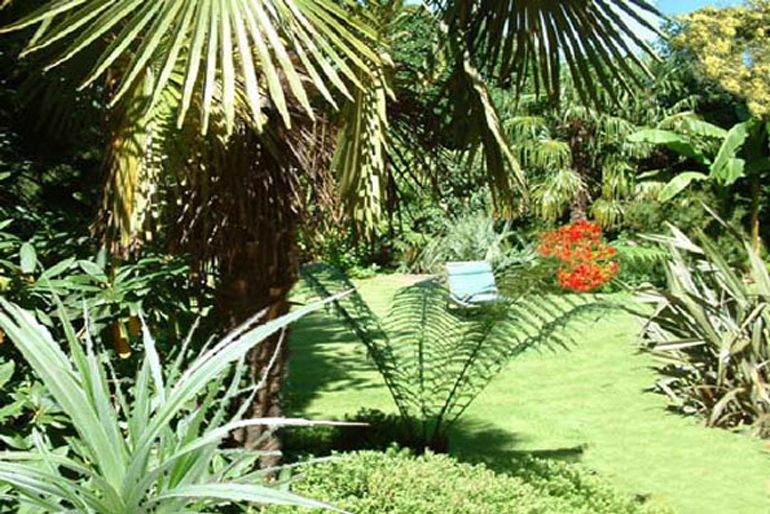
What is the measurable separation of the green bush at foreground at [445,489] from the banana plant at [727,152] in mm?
12275

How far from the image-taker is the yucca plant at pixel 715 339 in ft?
23.0

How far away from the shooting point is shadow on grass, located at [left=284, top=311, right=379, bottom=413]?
29.4ft

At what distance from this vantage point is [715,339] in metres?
7.23

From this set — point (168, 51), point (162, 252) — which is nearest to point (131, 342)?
point (162, 252)

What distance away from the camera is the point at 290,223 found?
17.7 ft

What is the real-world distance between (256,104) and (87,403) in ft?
3.75

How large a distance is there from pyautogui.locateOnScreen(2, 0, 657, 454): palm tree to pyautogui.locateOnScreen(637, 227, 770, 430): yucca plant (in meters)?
2.85

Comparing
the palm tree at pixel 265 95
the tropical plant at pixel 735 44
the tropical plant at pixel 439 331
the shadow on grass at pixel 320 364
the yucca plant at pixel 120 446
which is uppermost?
the tropical plant at pixel 735 44

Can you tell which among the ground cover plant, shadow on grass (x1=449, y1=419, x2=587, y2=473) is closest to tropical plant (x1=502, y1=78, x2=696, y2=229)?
the ground cover plant

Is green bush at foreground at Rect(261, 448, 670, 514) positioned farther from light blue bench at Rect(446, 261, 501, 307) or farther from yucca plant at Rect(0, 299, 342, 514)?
light blue bench at Rect(446, 261, 501, 307)

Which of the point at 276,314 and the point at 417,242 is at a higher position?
the point at 276,314

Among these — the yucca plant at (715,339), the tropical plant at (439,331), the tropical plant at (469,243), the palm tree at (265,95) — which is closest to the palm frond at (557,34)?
the palm tree at (265,95)

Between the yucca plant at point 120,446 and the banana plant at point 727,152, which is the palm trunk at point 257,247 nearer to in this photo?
the yucca plant at point 120,446

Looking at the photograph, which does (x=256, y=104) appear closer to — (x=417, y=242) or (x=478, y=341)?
(x=478, y=341)
